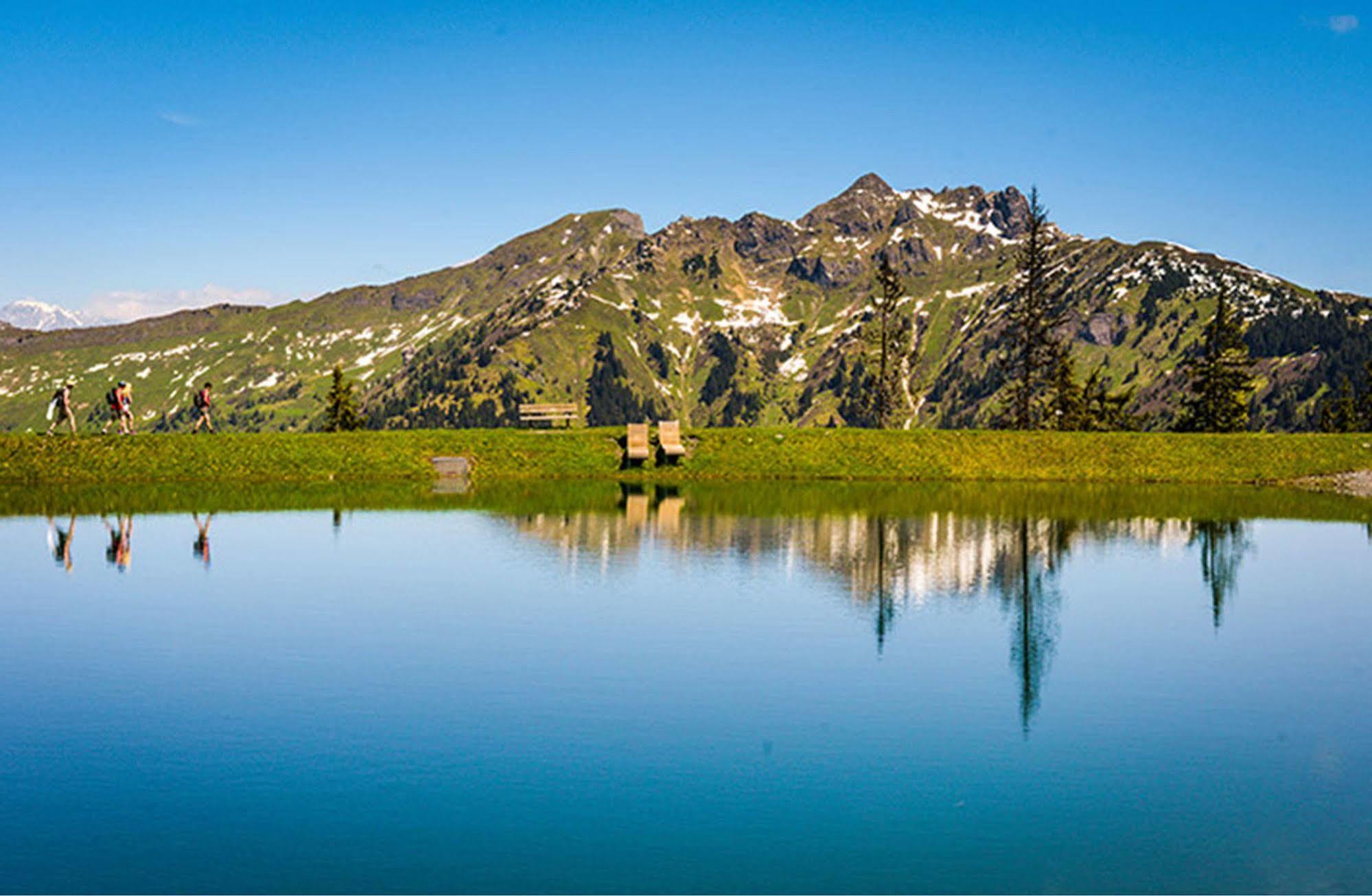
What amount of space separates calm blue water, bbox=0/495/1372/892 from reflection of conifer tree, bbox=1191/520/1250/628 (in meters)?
0.46

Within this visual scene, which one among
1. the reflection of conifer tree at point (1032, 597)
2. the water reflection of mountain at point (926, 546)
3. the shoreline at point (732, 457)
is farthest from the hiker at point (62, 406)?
the reflection of conifer tree at point (1032, 597)

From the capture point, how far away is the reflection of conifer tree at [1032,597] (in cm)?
2259

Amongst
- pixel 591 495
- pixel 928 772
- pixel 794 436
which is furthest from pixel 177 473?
pixel 928 772

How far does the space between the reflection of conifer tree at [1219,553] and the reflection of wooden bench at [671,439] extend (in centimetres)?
3247

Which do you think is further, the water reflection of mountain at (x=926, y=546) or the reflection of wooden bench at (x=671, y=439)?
the reflection of wooden bench at (x=671, y=439)

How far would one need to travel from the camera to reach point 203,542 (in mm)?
40625

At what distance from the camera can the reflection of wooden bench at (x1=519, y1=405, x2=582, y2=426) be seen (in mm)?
85125

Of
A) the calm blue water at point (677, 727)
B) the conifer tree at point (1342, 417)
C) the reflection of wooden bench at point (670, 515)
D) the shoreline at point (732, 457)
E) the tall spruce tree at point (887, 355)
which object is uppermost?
the tall spruce tree at point (887, 355)

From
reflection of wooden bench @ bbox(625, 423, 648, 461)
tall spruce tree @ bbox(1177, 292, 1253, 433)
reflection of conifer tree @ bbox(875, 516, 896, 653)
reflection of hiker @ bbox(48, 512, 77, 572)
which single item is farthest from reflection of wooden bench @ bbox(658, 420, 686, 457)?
tall spruce tree @ bbox(1177, 292, 1253, 433)

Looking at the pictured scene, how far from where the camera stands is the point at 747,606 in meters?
29.0

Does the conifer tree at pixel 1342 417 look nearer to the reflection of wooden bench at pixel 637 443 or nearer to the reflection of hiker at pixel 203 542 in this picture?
the reflection of wooden bench at pixel 637 443

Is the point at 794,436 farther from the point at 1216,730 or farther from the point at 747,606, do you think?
the point at 1216,730

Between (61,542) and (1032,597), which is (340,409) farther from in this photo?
(1032,597)

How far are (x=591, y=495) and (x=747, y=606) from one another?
3239 cm
